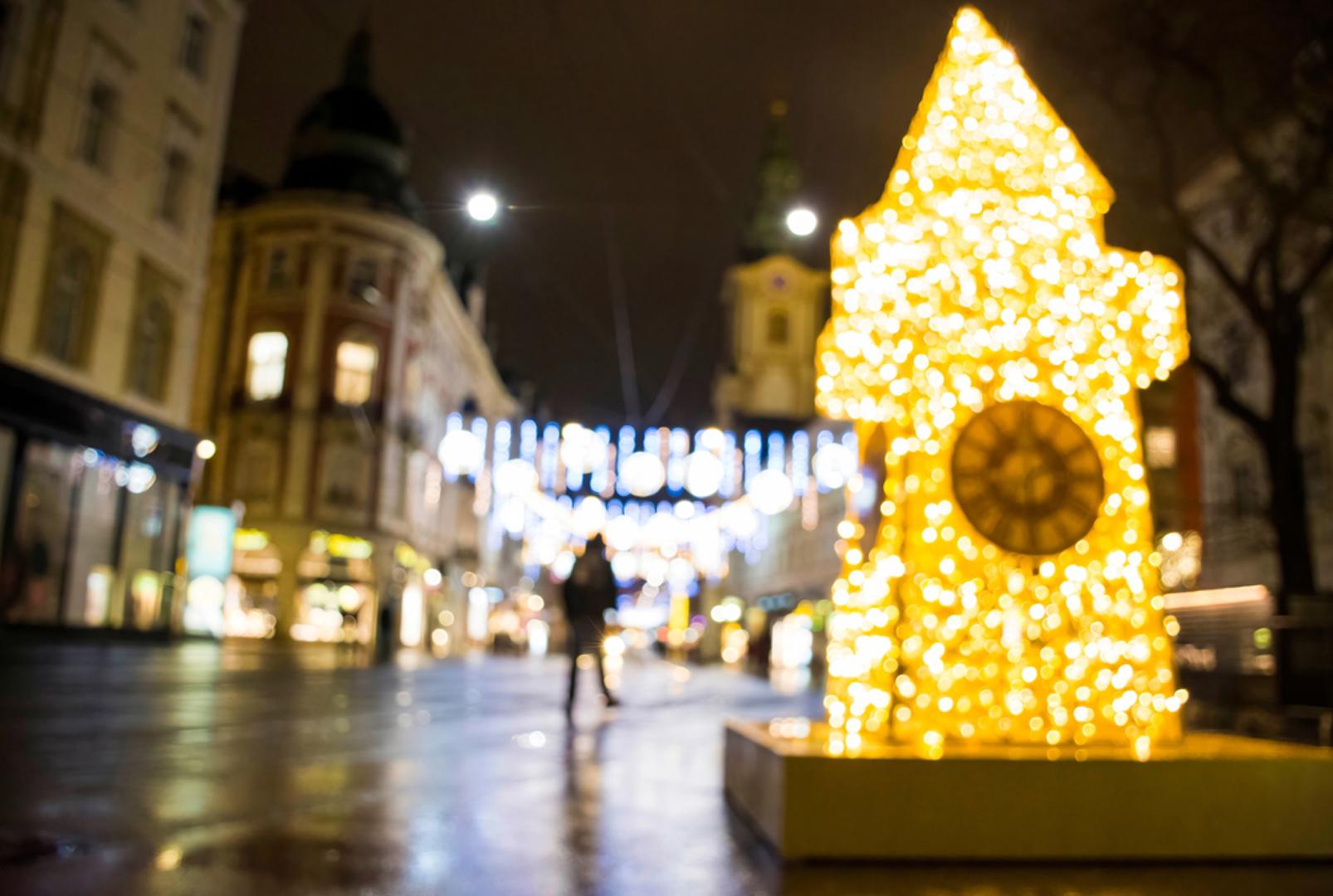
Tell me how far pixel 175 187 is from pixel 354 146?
19.1 metres

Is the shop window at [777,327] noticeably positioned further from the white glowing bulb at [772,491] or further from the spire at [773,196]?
the white glowing bulb at [772,491]

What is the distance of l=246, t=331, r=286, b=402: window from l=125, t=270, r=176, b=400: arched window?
16.4 metres

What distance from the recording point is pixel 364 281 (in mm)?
40906

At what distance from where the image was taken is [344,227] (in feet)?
133

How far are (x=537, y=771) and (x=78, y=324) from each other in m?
18.1

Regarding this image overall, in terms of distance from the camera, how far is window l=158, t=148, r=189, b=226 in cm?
2362

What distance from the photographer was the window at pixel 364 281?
1590 inches

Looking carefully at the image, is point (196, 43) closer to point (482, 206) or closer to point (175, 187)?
point (175, 187)

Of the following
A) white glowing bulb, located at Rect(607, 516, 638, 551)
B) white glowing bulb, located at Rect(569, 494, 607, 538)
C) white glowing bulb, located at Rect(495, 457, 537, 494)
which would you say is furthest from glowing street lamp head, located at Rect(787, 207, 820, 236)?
white glowing bulb, located at Rect(607, 516, 638, 551)

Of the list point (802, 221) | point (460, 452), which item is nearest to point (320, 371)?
point (460, 452)

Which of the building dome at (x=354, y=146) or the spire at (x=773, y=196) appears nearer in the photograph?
the building dome at (x=354, y=146)

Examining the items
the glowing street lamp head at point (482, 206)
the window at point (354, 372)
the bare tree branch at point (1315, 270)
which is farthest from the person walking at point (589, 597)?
the window at point (354, 372)

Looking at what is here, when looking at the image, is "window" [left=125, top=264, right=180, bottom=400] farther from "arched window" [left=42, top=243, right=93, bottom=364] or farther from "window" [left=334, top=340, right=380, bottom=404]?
"window" [left=334, top=340, right=380, bottom=404]

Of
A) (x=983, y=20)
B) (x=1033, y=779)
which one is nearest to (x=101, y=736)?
(x=1033, y=779)
